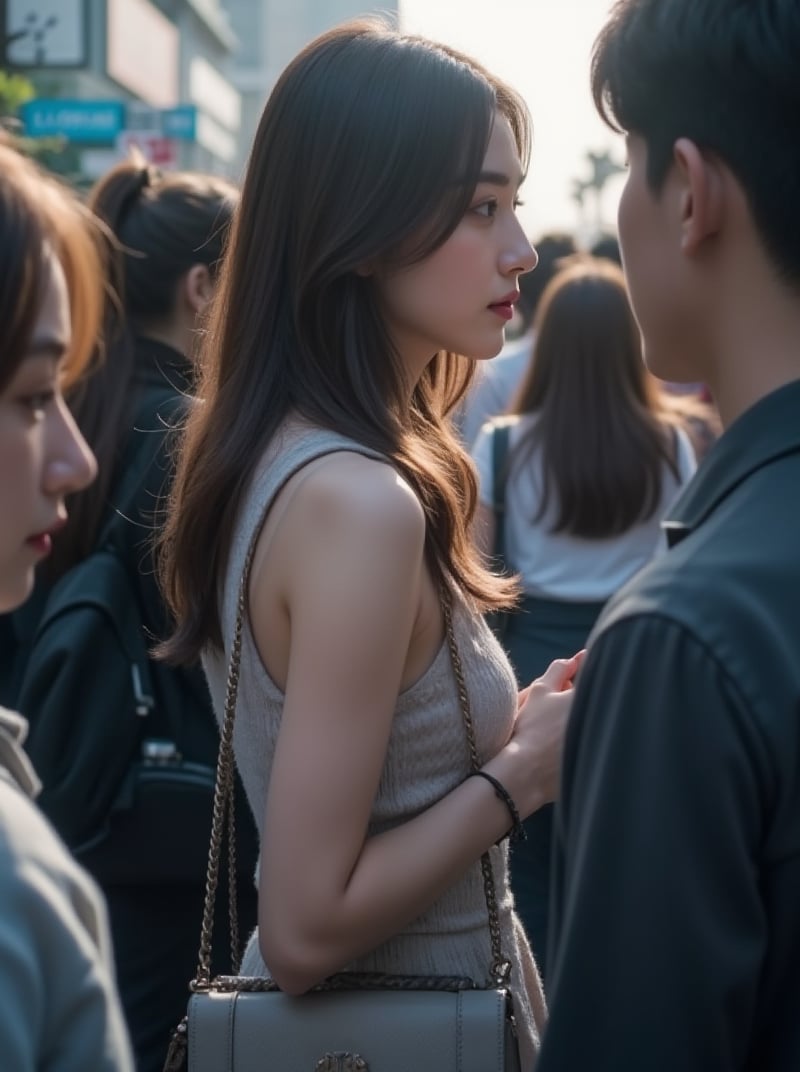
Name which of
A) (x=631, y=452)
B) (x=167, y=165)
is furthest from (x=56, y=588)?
(x=167, y=165)

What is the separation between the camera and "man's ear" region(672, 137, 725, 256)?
1.44 m

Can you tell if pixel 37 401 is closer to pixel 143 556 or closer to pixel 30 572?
pixel 30 572

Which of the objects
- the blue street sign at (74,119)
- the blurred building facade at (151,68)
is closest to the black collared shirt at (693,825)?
the blurred building facade at (151,68)

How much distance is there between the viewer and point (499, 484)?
14.6ft

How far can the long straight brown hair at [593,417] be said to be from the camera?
4312 millimetres

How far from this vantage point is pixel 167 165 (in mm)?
12789

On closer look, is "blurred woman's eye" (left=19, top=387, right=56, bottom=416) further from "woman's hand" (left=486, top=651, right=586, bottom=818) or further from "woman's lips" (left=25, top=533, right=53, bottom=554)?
"woman's hand" (left=486, top=651, right=586, bottom=818)

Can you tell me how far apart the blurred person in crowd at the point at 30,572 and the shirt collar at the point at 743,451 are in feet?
1.72

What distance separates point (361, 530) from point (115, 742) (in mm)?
1381

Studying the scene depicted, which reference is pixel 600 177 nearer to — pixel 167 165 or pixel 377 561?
pixel 167 165

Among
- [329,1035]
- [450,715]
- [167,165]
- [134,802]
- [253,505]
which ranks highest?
[253,505]

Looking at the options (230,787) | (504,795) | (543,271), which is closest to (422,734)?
(504,795)

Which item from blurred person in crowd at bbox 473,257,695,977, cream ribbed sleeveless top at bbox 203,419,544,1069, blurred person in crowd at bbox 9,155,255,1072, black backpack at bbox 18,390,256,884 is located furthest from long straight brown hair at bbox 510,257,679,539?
cream ribbed sleeveless top at bbox 203,419,544,1069

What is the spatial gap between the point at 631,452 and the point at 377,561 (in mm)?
2551
